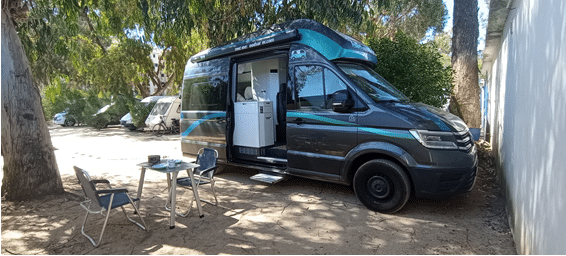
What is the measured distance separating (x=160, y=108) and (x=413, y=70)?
13116mm

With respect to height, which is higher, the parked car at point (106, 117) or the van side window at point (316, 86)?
the van side window at point (316, 86)

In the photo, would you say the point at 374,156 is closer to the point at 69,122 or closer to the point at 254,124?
the point at 254,124

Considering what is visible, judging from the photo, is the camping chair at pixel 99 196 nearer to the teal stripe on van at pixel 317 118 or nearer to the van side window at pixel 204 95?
the teal stripe on van at pixel 317 118

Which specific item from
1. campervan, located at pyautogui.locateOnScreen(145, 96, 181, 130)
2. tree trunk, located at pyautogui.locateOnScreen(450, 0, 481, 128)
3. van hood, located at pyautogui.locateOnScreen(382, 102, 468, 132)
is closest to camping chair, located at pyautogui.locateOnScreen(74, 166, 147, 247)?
van hood, located at pyautogui.locateOnScreen(382, 102, 468, 132)

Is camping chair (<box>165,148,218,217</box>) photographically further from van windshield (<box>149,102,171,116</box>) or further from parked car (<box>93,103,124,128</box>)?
parked car (<box>93,103,124,128</box>)

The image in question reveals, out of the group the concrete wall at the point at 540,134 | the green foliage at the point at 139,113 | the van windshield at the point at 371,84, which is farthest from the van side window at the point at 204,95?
the green foliage at the point at 139,113

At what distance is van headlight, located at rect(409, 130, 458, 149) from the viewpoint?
14.0ft

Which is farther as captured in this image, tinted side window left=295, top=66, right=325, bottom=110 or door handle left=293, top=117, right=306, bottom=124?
door handle left=293, top=117, right=306, bottom=124

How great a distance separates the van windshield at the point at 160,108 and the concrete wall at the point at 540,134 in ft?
49.4

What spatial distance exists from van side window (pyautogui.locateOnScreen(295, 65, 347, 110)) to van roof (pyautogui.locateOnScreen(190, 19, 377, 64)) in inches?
12.0

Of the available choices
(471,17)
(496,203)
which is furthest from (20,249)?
(471,17)

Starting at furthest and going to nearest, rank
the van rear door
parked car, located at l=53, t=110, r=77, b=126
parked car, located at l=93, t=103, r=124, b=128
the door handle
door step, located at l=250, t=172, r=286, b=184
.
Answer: parked car, located at l=53, t=110, r=77, b=126 < parked car, located at l=93, t=103, r=124, b=128 < the van rear door < door step, located at l=250, t=172, r=286, b=184 < the door handle

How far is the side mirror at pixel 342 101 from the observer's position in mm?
4730

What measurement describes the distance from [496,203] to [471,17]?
5.43 m
